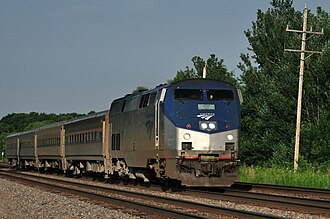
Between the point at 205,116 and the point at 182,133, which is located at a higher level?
the point at 205,116

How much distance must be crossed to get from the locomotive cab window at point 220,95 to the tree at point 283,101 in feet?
52.4

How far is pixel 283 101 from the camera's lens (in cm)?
3919

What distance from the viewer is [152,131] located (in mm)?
21453

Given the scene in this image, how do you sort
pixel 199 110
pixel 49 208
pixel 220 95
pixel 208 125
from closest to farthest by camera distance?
pixel 49 208 → pixel 208 125 → pixel 199 110 → pixel 220 95

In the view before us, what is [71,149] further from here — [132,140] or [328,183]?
[328,183]

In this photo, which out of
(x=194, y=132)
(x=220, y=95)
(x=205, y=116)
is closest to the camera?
(x=194, y=132)

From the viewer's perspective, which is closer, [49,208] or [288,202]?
[288,202]

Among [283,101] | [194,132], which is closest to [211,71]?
Result: [283,101]

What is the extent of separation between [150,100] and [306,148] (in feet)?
56.0

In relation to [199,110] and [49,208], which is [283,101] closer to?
[199,110]

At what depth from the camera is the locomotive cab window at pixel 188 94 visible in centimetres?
2057

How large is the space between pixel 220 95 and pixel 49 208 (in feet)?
23.4

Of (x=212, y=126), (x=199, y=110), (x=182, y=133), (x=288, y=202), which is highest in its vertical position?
(x=199, y=110)

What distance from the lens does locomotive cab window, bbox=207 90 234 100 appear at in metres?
20.9
